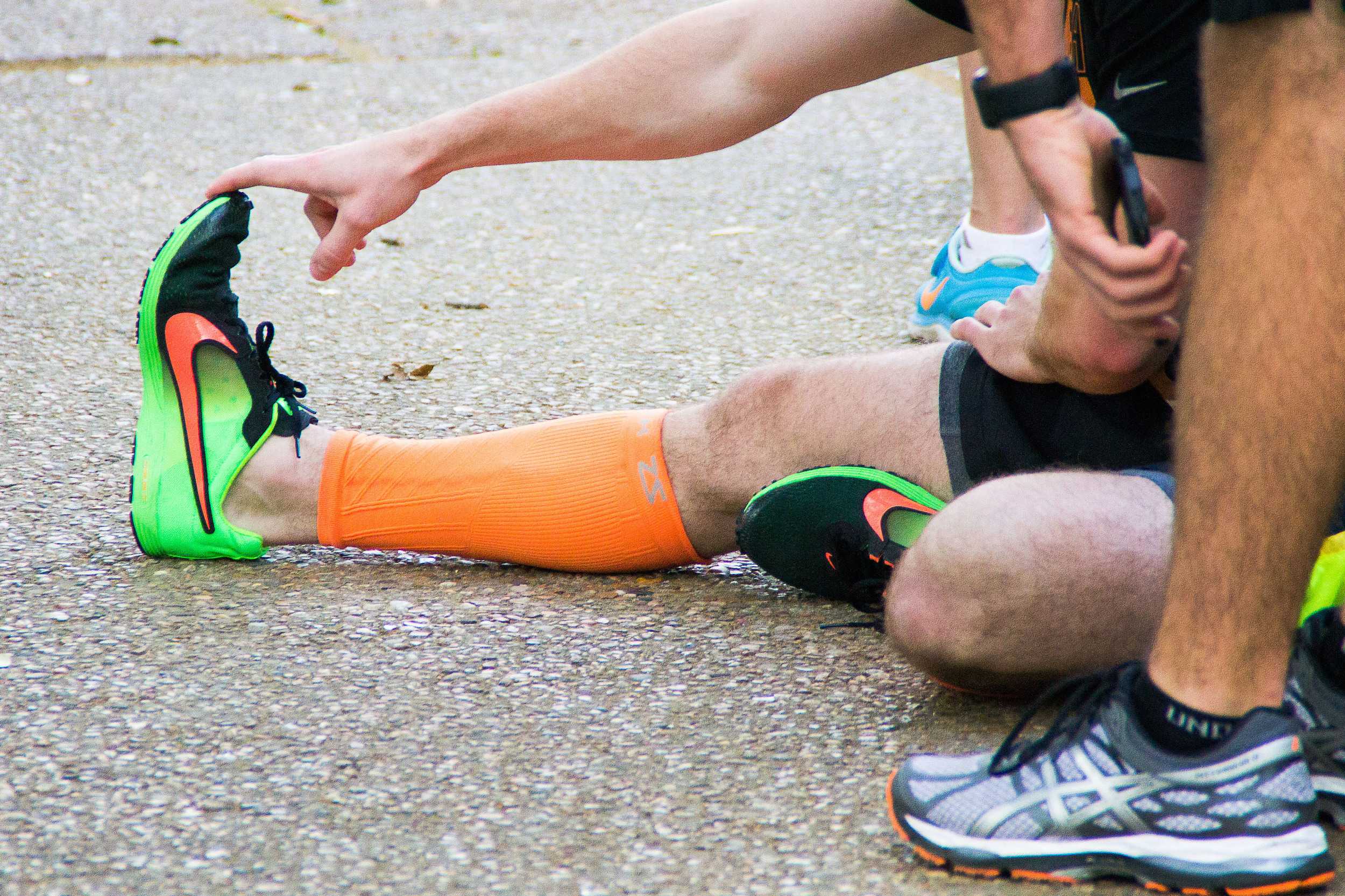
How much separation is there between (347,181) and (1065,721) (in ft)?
3.75

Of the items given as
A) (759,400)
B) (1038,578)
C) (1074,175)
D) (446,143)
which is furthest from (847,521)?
(446,143)

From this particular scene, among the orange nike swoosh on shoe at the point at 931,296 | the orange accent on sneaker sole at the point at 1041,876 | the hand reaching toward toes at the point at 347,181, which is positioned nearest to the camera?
the orange accent on sneaker sole at the point at 1041,876

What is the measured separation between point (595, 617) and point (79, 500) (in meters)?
0.85

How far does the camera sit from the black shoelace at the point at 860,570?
1698 mm

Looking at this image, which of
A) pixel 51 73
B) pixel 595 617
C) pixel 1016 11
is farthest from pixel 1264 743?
pixel 51 73

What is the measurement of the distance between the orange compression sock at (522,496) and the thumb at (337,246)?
0.22 m

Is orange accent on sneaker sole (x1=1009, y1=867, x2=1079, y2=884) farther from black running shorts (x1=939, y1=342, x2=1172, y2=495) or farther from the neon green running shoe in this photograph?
the neon green running shoe

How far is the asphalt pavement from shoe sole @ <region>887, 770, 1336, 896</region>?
0.06ft

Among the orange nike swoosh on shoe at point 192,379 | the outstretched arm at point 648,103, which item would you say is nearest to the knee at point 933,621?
the outstretched arm at point 648,103

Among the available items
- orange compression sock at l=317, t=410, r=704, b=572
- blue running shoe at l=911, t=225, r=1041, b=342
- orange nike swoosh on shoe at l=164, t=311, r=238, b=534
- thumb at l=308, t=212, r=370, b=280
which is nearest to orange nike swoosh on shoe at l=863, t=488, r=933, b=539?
orange compression sock at l=317, t=410, r=704, b=572

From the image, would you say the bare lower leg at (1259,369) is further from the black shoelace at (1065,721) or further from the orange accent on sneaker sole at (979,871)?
the orange accent on sneaker sole at (979,871)

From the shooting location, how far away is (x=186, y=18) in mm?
5906

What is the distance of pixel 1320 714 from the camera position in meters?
1.31

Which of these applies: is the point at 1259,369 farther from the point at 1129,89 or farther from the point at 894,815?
the point at 1129,89
